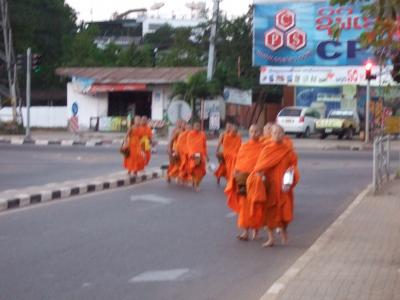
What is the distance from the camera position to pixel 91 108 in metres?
50.6

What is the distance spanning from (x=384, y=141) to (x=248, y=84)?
2800 cm

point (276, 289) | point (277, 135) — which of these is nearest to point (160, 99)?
point (277, 135)

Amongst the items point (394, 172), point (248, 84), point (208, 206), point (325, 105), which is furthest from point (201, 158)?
point (325, 105)

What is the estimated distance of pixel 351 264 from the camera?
397 inches

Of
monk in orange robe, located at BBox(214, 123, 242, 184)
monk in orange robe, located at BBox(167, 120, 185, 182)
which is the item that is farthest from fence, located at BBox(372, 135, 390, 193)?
monk in orange robe, located at BBox(167, 120, 185, 182)

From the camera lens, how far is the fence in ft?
61.4

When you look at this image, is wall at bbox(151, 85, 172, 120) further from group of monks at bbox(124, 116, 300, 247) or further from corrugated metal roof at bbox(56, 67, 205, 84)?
group of monks at bbox(124, 116, 300, 247)

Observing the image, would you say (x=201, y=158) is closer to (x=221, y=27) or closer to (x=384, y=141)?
(x=384, y=141)

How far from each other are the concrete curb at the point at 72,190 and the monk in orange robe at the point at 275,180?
5392 millimetres

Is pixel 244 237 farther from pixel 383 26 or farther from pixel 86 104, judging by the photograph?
pixel 86 104

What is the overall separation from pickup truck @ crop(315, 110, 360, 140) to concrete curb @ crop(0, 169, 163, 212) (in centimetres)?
2160

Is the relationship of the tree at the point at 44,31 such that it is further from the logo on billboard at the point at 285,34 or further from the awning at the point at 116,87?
the logo on billboard at the point at 285,34

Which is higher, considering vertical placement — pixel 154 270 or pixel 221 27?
pixel 221 27

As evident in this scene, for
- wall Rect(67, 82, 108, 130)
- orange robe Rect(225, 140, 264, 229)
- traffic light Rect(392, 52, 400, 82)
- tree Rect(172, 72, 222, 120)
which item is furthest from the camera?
wall Rect(67, 82, 108, 130)
